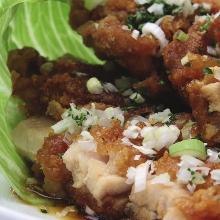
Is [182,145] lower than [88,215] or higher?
higher

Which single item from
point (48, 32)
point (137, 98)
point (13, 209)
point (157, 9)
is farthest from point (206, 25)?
point (48, 32)

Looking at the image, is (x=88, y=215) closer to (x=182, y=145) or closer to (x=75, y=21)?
(x=182, y=145)

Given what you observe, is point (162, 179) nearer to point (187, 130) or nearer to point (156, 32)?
point (187, 130)

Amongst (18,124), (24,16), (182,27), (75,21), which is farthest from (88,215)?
(24,16)

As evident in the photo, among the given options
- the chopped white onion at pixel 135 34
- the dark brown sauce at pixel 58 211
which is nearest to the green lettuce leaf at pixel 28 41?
the dark brown sauce at pixel 58 211

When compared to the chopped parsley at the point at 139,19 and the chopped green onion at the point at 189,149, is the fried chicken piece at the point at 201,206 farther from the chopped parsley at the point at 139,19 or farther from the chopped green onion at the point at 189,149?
the chopped parsley at the point at 139,19

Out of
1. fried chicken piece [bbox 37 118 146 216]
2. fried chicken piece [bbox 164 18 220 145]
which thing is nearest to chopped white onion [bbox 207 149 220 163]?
fried chicken piece [bbox 164 18 220 145]
